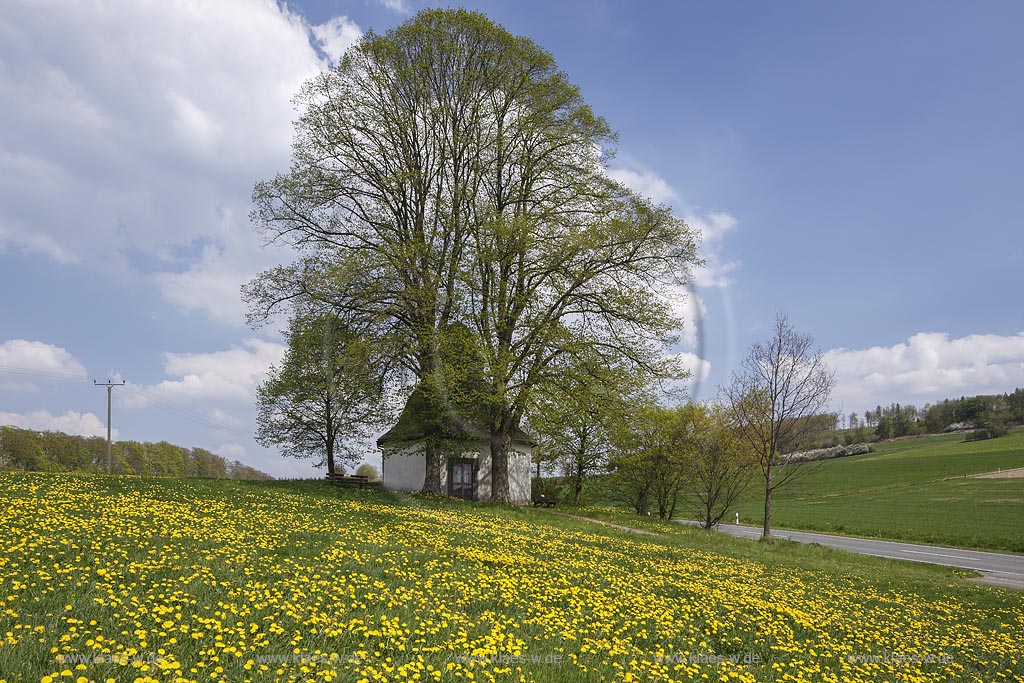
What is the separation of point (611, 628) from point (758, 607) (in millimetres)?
4471

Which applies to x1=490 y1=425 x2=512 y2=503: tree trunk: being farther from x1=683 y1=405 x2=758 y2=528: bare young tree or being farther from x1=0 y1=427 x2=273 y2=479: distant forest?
x1=0 y1=427 x2=273 y2=479: distant forest

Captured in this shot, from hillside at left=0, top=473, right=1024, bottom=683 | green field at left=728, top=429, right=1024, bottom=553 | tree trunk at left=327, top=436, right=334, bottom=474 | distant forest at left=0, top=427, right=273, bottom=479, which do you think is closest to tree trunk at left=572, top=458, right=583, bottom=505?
green field at left=728, top=429, right=1024, bottom=553

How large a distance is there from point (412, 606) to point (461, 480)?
25.4m

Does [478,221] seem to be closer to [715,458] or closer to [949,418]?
[715,458]

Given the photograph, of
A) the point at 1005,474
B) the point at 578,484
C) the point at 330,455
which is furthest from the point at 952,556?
the point at 1005,474

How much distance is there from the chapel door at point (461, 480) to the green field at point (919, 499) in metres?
16.4

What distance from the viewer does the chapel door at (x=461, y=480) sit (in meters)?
32.8

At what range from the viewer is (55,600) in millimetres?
6707

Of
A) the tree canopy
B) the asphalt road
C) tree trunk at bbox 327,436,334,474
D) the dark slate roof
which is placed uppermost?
the tree canopy

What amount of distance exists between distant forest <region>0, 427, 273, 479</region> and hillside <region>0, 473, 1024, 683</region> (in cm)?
4003

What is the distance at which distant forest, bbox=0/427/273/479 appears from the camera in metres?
57.2

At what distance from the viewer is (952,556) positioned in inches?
1128

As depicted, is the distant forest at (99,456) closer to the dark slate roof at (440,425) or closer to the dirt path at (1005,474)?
the dark slate roof at (440,425)

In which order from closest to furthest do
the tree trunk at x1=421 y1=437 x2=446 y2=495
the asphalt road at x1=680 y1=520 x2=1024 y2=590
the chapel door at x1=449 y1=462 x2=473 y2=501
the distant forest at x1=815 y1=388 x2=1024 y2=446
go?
the asphalt road at x1=680 y1=520 x2=1024 y2=590 → the tree trunk at x1=421 y1=437 x2=446 y2=495 → the chapel door at x1=449 y1=462 x2=473 y2=501 → the distant forest at x1=815 y1=388 x2=1024 y2=446
